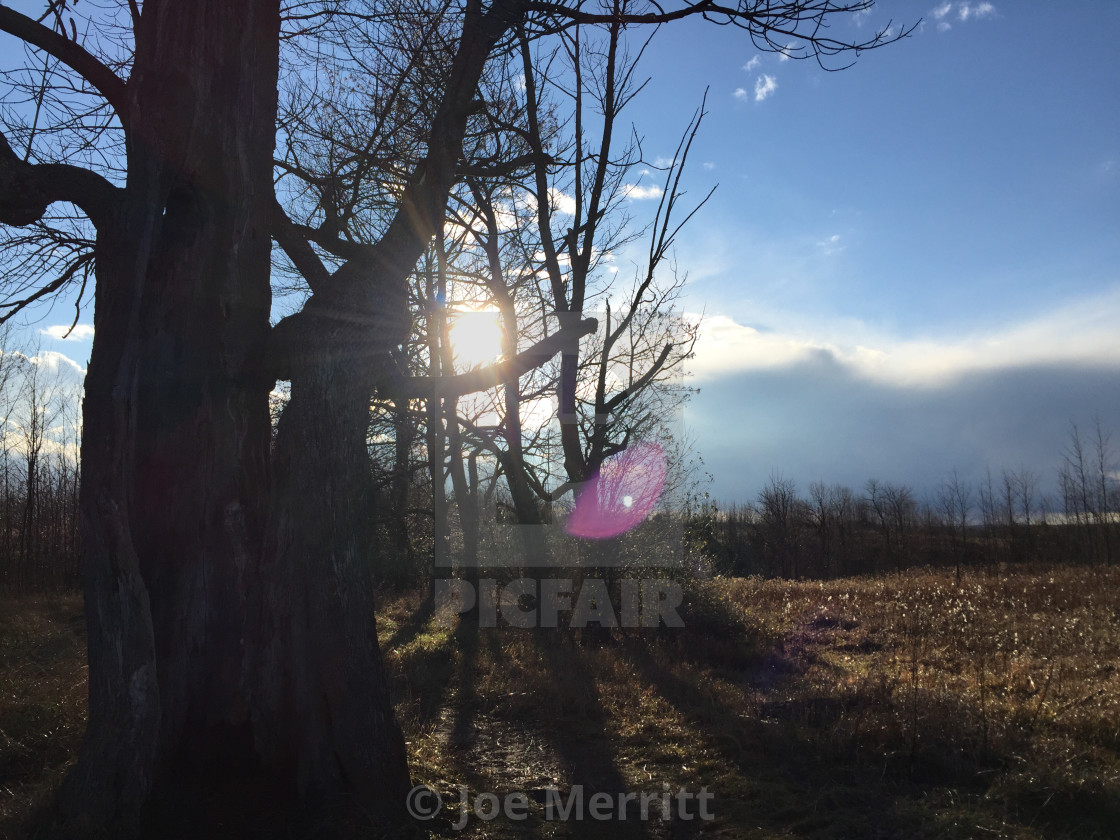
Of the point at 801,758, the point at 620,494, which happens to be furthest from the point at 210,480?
the point at 620,494

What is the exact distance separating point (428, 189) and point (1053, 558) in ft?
92.2

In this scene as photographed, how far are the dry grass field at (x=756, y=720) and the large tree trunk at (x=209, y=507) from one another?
79 cm

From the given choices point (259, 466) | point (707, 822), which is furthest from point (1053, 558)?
point (259, 466)

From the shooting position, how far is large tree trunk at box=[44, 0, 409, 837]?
4121 mm

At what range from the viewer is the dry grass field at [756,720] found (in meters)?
4.48

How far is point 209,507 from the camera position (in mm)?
4469

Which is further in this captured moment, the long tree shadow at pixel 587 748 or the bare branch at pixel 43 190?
the long tree shadow at pixel 587 748

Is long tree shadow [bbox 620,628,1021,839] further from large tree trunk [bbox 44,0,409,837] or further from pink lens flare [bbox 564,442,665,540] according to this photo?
pink lens flare [bbox 564,442,665,540]

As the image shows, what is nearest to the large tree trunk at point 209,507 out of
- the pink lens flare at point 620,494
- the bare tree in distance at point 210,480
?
the bare tree in distance at point 210,480

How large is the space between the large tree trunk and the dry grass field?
79cm

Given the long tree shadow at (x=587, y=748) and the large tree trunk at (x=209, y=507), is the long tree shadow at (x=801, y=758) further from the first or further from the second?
the large tree trunk at (x=209, y=507)

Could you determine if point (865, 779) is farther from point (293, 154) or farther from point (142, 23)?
point (293, 154)

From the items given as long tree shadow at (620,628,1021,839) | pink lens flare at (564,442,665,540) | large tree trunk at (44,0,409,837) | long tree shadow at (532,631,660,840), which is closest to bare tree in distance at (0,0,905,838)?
large tree trunk at (44,0,409,837)

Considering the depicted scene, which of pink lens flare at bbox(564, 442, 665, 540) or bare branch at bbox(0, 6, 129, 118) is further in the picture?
pink lens flare at bbox(564, 442, 665, 540)
